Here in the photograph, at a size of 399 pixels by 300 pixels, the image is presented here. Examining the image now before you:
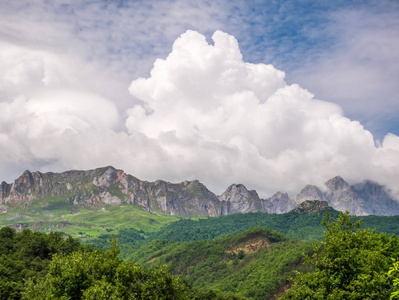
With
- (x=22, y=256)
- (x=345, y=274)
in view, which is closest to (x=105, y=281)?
(x=345, y=274)

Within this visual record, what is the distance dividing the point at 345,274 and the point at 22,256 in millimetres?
129156

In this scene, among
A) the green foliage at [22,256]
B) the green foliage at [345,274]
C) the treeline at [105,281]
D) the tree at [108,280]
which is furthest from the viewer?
the green foliage at [22,256]

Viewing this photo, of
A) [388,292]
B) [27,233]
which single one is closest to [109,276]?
[388,292]

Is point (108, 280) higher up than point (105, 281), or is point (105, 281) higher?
point (105, 281)

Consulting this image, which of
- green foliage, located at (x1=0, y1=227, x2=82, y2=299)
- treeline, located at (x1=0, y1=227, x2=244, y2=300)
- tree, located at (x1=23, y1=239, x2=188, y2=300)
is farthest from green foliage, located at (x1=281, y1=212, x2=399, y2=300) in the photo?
green foliage, located at (x1=0, y1=227, x2=82, y2=299)

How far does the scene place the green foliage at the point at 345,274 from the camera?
49.6 metres

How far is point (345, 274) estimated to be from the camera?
54688 mm

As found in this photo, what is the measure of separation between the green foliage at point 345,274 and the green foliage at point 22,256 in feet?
257

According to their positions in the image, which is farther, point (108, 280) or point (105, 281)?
point (108, 280)

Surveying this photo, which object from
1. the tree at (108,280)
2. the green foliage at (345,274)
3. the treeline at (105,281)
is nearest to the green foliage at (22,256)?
the treeline at (105,281)

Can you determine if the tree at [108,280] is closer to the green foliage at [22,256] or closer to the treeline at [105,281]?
the treeline at [105,281]

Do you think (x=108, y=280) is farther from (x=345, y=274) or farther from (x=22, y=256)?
(x=22, y=256)

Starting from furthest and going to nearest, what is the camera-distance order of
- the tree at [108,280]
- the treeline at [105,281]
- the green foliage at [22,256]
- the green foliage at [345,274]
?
the green foliage at [22,256] < the tree at [108,280] < the treeline at [105,281] < the green foliage at [345,274]

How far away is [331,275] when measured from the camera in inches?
2149
